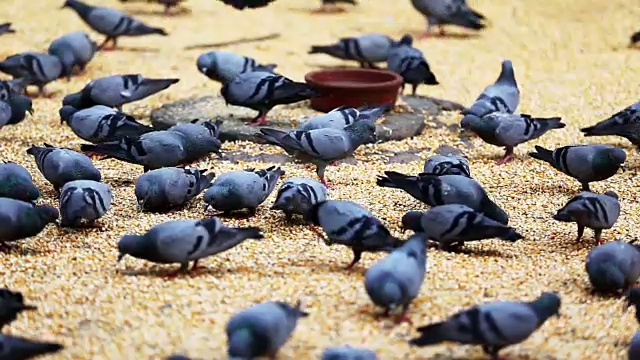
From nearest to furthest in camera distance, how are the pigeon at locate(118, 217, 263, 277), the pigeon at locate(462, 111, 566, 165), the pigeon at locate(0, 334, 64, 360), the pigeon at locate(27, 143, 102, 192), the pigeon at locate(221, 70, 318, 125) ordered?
the pigeon at locate(0, 334, 64, 360) < the pigeon at locate(118, 217, 263, 277) < the pigeon at locate(27, 143, 102, 192) < the pigeon at locate(462, 111, 566, 165) < the pigeon at locate(221, 70, 318, 125)

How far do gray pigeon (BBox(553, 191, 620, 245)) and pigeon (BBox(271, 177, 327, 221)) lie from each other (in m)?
1.29

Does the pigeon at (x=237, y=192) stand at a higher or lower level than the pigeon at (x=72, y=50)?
higher

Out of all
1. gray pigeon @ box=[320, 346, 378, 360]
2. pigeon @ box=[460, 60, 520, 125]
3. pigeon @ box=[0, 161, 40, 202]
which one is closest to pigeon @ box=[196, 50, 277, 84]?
pigeon @ box=[460, 60, 520, 125]

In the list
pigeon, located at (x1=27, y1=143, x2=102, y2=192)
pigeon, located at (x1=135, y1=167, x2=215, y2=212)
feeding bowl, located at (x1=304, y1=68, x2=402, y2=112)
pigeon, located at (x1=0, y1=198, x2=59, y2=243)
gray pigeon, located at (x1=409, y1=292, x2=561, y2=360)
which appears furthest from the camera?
feeding bowl, located at (x1=304, y1=68, x2=402, y2=112)

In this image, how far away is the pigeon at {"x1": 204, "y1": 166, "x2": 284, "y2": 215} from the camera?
17.4 feet

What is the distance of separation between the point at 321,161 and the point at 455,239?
1.55 metres

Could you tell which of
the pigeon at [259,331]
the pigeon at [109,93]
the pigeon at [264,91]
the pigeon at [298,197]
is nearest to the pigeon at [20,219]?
the pigeon at [298,197]

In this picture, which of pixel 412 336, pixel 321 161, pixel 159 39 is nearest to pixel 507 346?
pixel 412 336

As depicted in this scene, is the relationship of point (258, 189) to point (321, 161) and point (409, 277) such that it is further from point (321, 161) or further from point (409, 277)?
point (409, 277)

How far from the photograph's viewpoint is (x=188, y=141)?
6.34 metres

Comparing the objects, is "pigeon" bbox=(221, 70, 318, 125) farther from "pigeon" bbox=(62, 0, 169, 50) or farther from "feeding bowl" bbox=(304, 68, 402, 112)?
"pigeon" bbox=(62, 0, 169, 50)

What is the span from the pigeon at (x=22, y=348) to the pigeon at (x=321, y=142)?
9.41 ft

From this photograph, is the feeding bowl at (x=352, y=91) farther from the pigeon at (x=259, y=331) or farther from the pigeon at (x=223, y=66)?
the pigeon at (x=259, y=331)

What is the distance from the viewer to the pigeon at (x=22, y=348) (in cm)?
335
